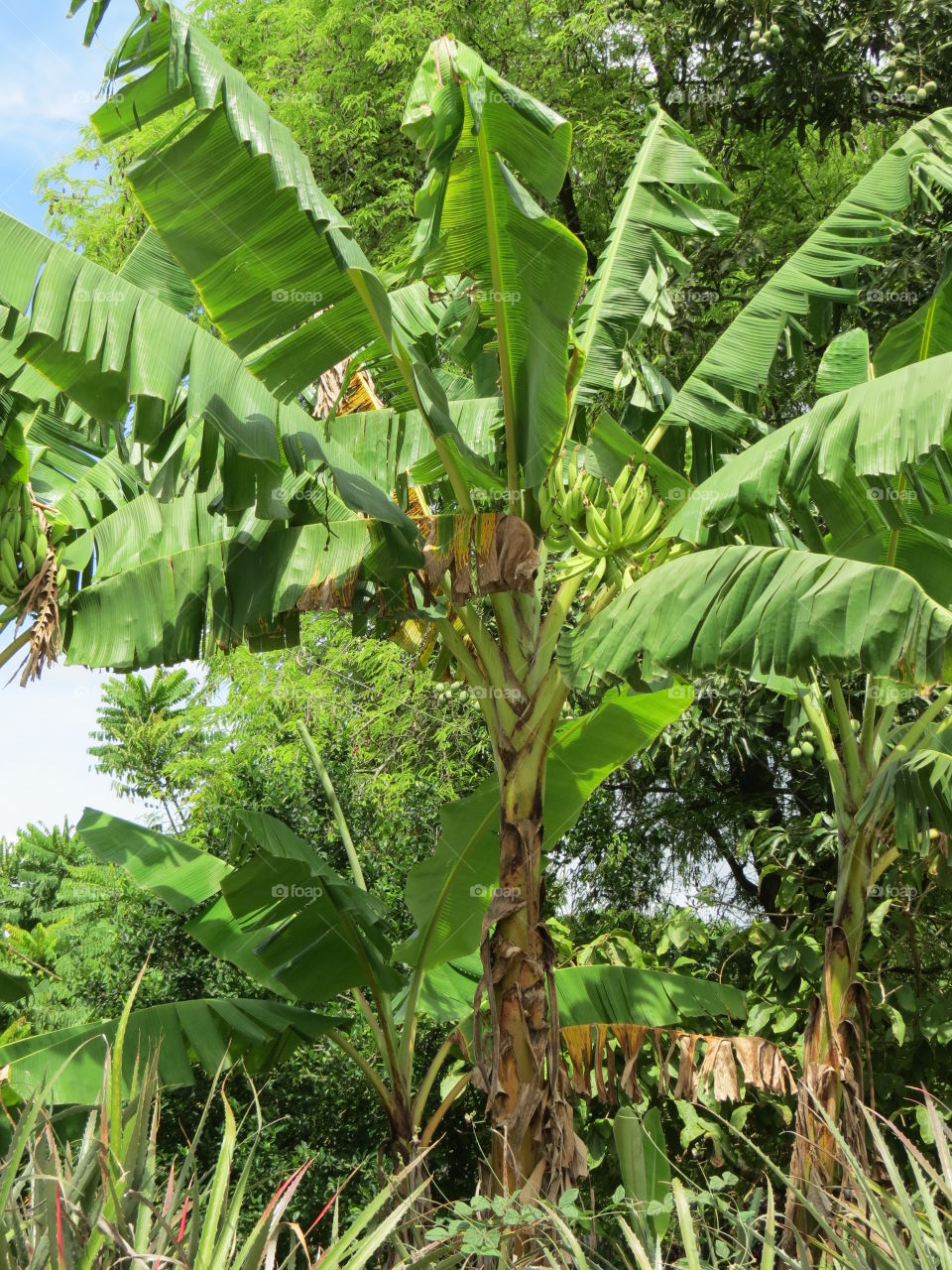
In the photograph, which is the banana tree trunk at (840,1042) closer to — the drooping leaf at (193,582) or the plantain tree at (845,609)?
the plantain tree at (845,609)

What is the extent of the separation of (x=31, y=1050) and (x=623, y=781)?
6.05 meters

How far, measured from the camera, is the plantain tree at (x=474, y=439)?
3986 millimetres

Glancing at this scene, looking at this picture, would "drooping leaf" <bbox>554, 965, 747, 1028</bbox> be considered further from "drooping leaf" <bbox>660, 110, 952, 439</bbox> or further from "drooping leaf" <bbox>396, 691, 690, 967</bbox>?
"drooping leaf" <bbox>660, 110, 952, 439</bbox>

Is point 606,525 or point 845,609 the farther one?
point 606,525

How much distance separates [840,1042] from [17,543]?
4343 mm

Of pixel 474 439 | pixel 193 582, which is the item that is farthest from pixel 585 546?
pixel 193 582

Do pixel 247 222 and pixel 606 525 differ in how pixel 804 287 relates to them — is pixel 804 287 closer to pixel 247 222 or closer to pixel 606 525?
pixel 606 525

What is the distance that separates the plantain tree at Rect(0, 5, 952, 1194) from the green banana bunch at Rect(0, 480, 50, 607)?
0.30 m

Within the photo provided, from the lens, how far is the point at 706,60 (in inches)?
332

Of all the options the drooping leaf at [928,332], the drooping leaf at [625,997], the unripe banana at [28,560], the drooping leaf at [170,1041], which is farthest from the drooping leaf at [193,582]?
the drooping leaf at [928,332]

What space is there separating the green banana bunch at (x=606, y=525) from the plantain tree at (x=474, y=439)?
A: 0.02 metres

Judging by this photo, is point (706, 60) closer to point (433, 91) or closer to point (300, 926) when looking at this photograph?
point (433, 91)

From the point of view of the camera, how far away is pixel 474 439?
594 cm

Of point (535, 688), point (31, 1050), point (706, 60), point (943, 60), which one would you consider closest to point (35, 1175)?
point (535, 688)
